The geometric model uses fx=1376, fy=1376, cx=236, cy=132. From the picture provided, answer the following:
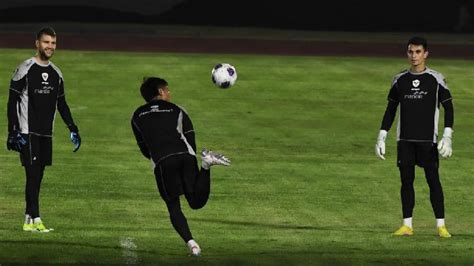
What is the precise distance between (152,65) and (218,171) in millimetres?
14230

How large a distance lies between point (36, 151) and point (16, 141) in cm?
26

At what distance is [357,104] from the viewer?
30.9m

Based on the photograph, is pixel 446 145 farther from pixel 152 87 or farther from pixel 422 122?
pixel 152 87

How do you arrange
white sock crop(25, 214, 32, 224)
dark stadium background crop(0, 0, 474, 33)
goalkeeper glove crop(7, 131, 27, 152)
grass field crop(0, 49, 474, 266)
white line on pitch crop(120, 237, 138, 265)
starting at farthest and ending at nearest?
1. dark stadium background crop(0, 0, 474, 33)
2. white sock crop(25, 214, 32, 224)
3. goalkeeper glove crop(7, 131, 27, 152)
4. grass field crop(0, 49, 474, 266)
5. white line on pitch crop(120, 237, 138, 265)

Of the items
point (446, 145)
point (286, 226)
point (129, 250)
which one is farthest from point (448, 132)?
point (129, 250)

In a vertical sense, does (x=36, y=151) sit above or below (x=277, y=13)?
below

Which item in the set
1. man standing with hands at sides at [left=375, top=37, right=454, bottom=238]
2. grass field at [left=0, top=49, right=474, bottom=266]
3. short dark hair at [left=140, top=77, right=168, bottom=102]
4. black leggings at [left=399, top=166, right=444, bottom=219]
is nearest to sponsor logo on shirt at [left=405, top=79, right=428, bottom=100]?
Result: man standing with hands at sides at [left=375, top=37, right=454, bottom=238]

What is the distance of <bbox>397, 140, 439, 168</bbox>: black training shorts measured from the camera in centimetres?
1543

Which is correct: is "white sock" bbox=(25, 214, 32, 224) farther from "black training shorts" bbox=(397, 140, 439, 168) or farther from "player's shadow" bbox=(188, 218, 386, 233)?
"black training shorts" bbox=(397, 140, 439, 168)

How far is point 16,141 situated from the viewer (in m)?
15.3

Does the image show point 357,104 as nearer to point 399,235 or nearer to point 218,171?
point 218,171

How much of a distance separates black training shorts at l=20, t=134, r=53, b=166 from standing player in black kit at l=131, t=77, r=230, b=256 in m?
2.12

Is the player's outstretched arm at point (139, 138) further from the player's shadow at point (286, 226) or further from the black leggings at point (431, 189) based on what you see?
the black leggings at point (431, 189)

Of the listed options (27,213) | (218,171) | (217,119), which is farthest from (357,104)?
(27,213)
